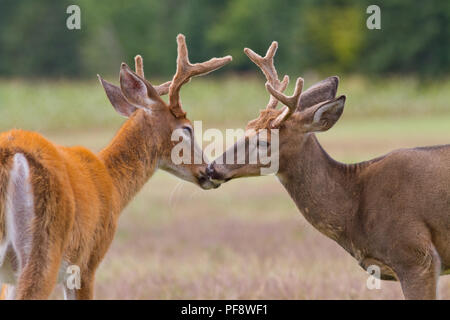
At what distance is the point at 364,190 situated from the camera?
21.2ft

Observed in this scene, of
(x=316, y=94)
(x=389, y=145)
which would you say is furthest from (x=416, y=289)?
(x=389, y=145)

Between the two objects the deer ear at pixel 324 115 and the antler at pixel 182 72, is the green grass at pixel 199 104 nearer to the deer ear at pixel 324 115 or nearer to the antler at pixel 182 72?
the antler at pixel 182 72

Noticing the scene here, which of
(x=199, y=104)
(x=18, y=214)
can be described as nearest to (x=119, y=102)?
(x=18, y=214)

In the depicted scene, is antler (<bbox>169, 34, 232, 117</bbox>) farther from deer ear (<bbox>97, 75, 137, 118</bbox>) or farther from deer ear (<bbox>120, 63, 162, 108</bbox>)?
deer ear (<bbox>97, 75, 137, 118</bbox>)

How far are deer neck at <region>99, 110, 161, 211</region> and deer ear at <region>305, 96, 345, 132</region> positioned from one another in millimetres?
980

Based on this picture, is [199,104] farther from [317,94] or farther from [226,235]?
[317,94]

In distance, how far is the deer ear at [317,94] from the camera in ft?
21.9

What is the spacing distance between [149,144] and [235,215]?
7.62 metres

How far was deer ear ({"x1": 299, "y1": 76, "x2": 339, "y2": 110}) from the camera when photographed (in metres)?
6.68

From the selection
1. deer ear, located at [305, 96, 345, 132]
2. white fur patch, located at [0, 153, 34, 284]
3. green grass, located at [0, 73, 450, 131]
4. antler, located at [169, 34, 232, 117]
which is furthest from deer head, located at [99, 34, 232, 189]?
green grass, located at [0, 73, 450, 131]

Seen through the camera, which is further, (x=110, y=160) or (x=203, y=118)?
(x=203, y=118)

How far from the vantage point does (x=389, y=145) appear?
22.4 meters

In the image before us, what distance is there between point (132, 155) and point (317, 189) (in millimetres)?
1202

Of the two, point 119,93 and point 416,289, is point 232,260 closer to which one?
point 119,93
